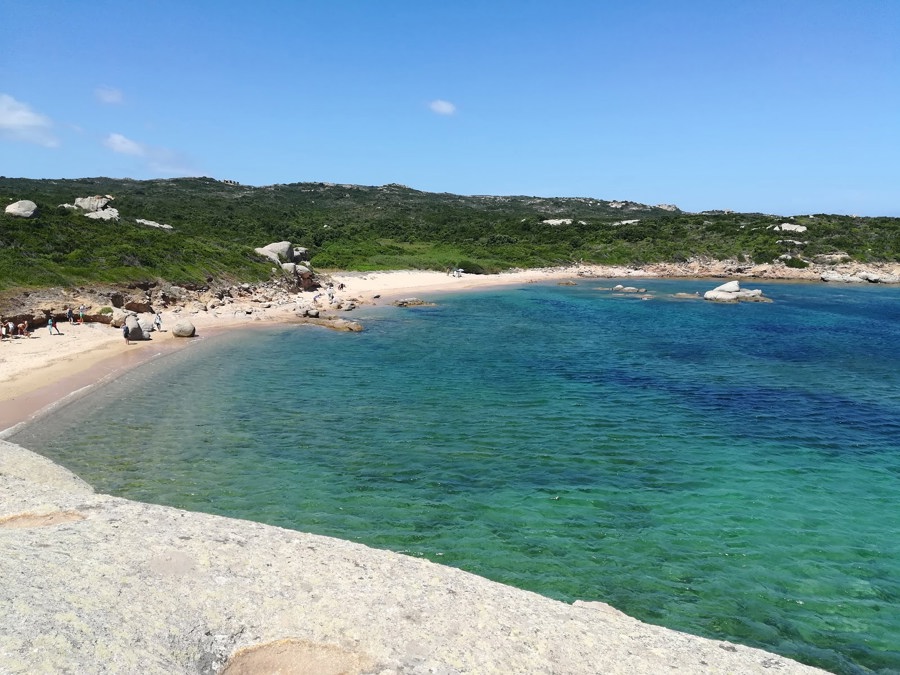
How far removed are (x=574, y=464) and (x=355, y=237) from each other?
79.4 metres

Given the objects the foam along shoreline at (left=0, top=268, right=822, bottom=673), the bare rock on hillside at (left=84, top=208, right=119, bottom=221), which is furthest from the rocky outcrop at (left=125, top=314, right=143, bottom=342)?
the bare rock on hillside at (left=84, top=208, right=119, bottom=221)

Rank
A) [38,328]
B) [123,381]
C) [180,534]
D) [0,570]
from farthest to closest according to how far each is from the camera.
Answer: [38,328], [123,381], [180,534], [0,570]

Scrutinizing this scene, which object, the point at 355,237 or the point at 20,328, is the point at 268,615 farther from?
the point at 355,237

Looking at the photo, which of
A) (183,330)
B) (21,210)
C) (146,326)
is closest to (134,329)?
(183,330)

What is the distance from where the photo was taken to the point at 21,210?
44438mm

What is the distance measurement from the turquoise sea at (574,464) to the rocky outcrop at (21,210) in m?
25.3

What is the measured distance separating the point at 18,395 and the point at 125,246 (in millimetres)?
26897

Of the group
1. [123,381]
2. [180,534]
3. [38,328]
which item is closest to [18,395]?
[123,381]

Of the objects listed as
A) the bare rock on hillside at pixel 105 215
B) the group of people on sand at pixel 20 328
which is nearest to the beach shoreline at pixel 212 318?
the group of people on sand at pixel 20 328

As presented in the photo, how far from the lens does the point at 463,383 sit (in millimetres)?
24422

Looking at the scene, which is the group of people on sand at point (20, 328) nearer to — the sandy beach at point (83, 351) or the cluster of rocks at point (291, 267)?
the sandy beach at point (83, 351)

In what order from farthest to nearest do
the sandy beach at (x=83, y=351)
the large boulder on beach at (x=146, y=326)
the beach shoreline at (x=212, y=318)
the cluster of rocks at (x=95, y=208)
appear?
the cluster of rocks at (x=95, y=208), the large boulder on beach at (x=146, y=326), the beach shoreline at (x=212, y=318), the sandy beach at (x=83, y=351)

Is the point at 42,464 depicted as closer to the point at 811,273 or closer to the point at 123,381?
the point at 123,381

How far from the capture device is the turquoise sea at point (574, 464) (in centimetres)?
1008
